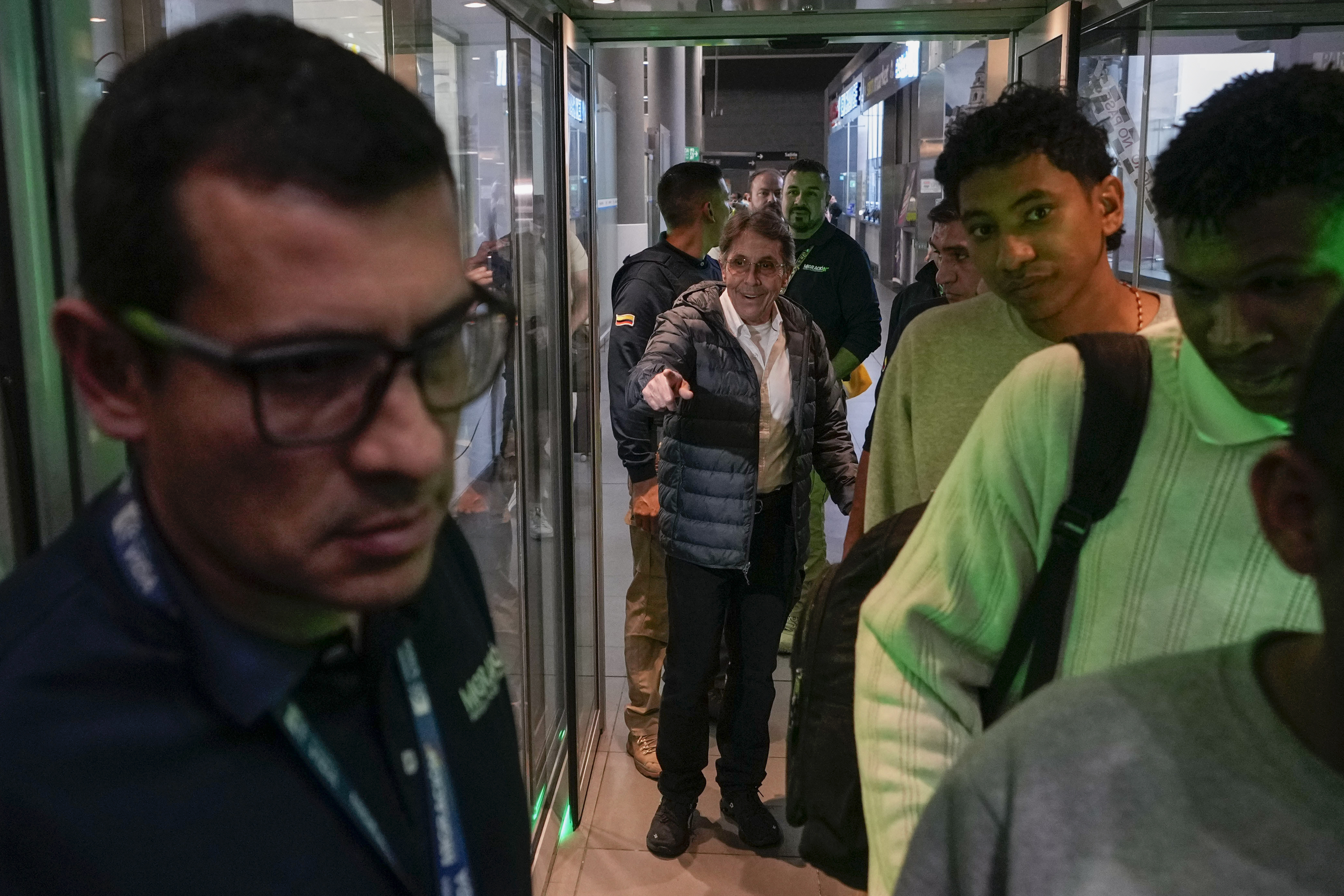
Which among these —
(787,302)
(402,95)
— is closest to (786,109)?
(787,302)

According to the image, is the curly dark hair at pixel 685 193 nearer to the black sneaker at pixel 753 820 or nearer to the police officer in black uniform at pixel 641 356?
the police officer in black uniform at pixel 641 356

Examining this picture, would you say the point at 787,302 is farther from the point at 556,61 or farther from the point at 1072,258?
the point at 1072,258

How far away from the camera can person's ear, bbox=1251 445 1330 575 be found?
28.1 inches

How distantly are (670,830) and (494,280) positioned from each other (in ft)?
5.90

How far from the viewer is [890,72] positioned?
1511 cm

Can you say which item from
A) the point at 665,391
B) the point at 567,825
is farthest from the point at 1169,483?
the point at 567,825

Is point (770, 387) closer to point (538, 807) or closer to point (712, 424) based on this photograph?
point (712, 424)

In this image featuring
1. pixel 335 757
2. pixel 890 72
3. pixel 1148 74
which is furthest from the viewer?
pixel 890 72

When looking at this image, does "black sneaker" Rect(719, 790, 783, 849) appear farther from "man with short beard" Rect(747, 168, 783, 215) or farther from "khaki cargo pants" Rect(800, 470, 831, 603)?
"man with short beard" Rect(747, 168, 783, 215)

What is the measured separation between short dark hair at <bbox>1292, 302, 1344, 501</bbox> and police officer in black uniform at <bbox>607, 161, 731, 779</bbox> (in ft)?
9.33

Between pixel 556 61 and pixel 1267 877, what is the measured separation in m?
2.90

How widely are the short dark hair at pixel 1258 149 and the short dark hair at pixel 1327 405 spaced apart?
47 centimetres

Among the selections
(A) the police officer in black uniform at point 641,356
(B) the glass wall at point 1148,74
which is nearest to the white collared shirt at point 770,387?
(A) the police officer in black uniform at point 641,356

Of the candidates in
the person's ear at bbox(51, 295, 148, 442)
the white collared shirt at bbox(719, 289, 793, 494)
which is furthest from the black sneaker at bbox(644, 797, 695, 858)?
the person's ear at bbox(51, 295, 148, 442)
